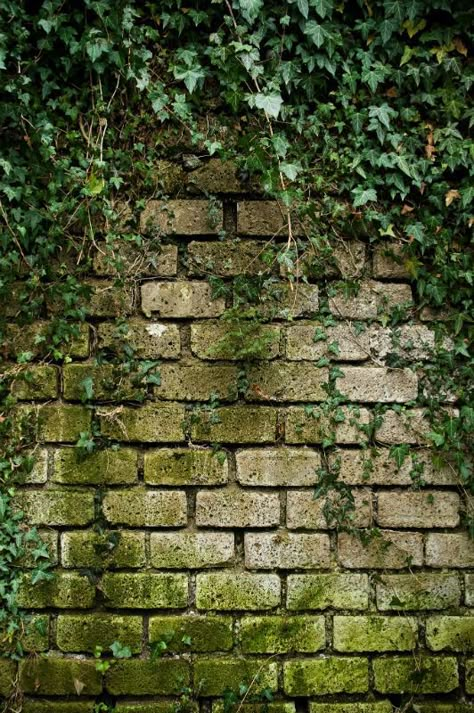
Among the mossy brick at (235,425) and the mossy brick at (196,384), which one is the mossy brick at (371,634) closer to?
the mossy brick at (235,425)

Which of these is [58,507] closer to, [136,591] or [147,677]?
[136,591]

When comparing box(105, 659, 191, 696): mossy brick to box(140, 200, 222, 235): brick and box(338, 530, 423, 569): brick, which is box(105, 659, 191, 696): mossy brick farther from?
box(140, 200, 222, 235): brick

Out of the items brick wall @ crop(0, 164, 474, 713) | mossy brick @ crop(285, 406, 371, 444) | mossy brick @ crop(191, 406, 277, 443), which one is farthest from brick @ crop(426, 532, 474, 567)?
mossy brick @ crop(191, 406, 277, 443)

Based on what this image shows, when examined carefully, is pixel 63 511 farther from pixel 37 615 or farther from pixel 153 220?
pixel 153 220

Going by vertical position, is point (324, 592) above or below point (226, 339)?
below

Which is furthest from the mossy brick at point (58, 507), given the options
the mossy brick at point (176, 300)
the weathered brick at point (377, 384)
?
the weathered brick at point (377, 384)

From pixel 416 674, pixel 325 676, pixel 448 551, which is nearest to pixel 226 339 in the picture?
pixel 448 551

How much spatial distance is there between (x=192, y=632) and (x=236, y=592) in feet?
0.63

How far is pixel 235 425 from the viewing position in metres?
2.25

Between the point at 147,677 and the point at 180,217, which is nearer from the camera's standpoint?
the point at 147,677

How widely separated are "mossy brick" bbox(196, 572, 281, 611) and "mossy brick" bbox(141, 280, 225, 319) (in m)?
0.87

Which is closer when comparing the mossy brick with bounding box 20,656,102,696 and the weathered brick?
the mossy brick with bounding box 20,656,102,696

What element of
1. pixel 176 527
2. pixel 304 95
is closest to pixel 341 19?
pixel 304 95

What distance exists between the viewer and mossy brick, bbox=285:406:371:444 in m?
2.26
